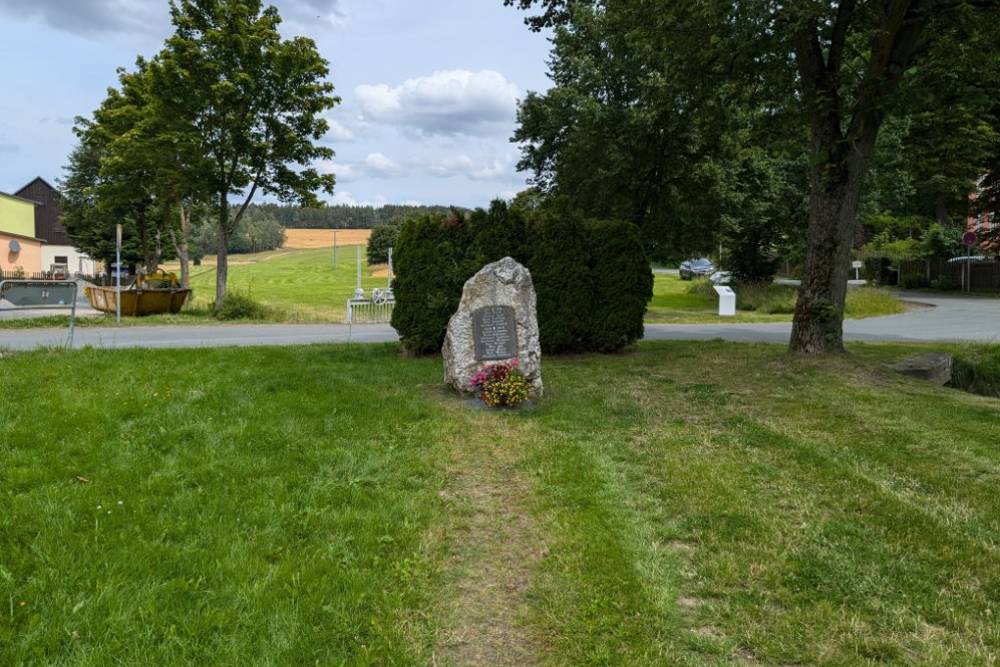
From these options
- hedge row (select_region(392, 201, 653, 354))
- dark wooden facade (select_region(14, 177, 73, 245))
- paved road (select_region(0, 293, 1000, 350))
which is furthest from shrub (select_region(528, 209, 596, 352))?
dark wooden facade (select_region(14, 177, 73, 245))

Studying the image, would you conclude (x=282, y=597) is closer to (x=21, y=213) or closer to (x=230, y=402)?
(x=230, y=402)

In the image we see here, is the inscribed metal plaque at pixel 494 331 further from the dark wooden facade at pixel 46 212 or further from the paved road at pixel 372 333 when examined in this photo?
the dark wooden facade at pixel 46 212

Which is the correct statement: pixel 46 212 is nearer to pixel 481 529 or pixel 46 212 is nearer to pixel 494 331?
pixel 494 331

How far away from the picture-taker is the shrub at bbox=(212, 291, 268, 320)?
19766 mm

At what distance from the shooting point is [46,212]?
5756 centimetres

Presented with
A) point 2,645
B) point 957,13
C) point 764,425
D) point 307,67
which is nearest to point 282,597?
point 2,645

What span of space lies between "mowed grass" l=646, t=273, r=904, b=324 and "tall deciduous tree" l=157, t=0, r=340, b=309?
43.3ft

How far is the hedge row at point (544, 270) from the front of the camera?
10.8 metres

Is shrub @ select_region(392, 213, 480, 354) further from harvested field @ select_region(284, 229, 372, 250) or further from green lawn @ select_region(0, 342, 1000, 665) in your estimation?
harvested field @ select_region(284, 229, 372, 250)

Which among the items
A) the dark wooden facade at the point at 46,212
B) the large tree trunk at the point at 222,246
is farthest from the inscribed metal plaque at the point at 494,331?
the dark wooden facade at the point at 46,212

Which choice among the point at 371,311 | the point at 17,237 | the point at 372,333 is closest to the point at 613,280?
the point at 372,333

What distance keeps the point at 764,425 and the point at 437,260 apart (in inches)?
237

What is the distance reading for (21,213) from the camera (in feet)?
153

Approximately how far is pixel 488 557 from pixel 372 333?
1281cm
